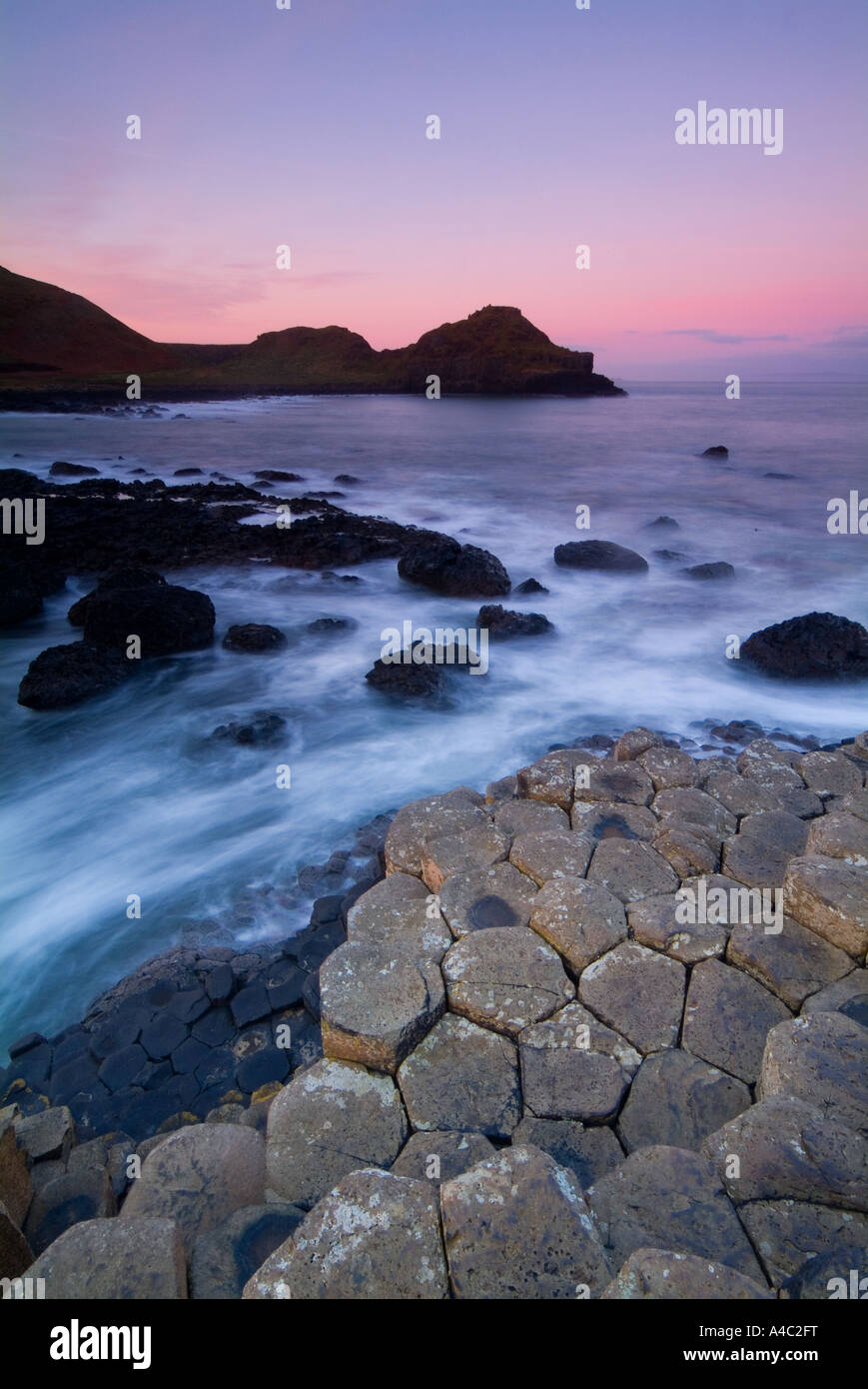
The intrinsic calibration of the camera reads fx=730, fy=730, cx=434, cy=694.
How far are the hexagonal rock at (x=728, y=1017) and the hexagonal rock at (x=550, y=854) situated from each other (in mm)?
982

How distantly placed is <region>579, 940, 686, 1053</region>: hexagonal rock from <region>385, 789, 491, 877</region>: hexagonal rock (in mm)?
1452

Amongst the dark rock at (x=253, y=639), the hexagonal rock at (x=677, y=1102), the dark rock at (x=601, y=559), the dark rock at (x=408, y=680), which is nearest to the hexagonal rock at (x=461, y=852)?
the hexagonal rock at (x=677, y=1102)

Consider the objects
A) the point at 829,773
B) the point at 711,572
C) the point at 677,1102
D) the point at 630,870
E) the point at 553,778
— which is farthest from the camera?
the point at 711,572

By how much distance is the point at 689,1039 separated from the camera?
11.8 ft

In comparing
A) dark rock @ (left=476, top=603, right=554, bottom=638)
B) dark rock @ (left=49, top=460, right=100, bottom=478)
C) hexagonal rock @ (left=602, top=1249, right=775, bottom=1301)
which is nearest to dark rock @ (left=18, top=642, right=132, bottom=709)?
dark rock @ (left=476, top=603, right=554, bottom=638)

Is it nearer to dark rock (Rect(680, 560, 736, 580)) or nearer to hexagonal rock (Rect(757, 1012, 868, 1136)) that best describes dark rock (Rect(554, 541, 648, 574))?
dark rock (Rect(680, 560, 736, 580))

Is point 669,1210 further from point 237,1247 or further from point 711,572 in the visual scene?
point 711,572

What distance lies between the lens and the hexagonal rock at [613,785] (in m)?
5.49

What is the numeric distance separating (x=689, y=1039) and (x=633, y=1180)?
88cm

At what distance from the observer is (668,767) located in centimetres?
579

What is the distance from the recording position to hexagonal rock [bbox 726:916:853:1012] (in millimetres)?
3732

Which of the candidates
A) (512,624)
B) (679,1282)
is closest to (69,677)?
(512,624)

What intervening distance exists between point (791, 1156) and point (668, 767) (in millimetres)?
3280

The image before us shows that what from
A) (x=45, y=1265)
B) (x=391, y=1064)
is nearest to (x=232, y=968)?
(x=391, y=1064)
